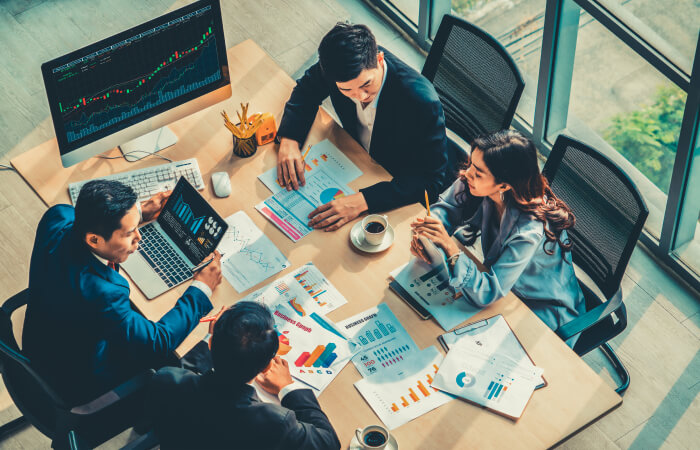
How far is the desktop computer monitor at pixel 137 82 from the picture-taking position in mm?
2631

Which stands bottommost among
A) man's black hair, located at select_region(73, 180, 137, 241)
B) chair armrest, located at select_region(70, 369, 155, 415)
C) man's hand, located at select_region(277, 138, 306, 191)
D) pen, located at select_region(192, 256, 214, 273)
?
chair armrest, located at select_region(70, 369, 155, 415)

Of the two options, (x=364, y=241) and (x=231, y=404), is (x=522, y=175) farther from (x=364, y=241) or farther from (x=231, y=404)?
(x=231, y=404)

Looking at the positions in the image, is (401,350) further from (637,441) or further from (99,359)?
(637,441)

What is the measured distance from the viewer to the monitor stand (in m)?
3.01

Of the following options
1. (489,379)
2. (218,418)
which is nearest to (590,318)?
(489,379)

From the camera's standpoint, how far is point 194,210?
8.74 feet

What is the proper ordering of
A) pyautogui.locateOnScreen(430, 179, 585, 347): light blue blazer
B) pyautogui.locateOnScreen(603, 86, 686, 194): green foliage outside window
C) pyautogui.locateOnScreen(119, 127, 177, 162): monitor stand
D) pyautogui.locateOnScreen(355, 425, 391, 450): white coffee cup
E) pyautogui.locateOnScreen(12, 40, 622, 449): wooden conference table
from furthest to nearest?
pyautogui.locateOnScreen(603, 86, 686, 194): green foliage outside window → pyautogui.locateOnScreen(119, 127, 177, 162): monitor stand → pyautogui.locateOnScreen(430, 179, 585, 347): light blue blazer → pyautogui.locateOnScreen(12, 40, 622, 449): wooden conference table → pyautogui.locateOnScreen(355, 425, 391, 450): white coffee cup

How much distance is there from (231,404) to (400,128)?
1.43 m

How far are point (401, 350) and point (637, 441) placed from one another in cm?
146

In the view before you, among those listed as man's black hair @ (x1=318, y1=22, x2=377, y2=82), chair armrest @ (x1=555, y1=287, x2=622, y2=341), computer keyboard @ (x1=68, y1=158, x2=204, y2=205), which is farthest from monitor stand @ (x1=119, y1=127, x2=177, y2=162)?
chair armrest @ (x1=555, y1=287, x2=622, y2=341)

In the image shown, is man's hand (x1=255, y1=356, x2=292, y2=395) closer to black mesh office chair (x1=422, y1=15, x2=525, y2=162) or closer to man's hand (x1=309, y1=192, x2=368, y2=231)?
man's hand (x1=309, y1=192, x2=368, y2=231)

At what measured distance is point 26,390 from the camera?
2479 mm

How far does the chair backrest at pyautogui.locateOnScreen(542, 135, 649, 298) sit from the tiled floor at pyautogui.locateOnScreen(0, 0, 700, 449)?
0.86 m

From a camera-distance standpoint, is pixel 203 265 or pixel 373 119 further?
pixel 373 119
